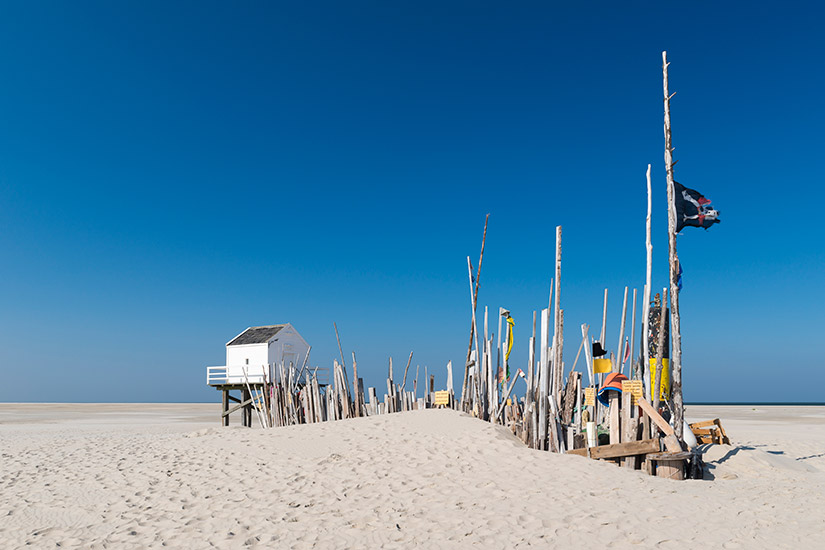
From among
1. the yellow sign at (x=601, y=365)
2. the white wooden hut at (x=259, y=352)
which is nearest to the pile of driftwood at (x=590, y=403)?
the yellow sign at (x=601, y=365)

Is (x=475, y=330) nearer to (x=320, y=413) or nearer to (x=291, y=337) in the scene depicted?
(x=320, y=413)

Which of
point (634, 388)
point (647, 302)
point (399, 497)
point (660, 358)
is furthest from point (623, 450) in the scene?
point (399, 497)

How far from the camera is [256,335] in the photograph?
75.1 feet

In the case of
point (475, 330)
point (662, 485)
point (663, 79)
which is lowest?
point (662, 485)

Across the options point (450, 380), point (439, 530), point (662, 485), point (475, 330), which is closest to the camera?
point (439, 530)

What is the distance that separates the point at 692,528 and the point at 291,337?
19.3 meters

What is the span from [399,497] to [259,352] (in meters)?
16.4

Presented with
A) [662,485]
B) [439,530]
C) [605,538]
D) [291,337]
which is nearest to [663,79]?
[662,485]

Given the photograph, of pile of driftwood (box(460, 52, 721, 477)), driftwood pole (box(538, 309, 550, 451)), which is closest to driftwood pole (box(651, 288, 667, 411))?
pile of driftwood (box(460, 52, 721, 477))

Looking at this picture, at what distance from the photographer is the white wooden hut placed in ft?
71.2

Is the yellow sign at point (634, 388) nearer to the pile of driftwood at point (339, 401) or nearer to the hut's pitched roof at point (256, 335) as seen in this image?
the pile of driftwood at point (339, 401)

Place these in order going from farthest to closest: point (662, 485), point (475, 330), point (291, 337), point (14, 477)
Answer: point (291, 337), point (475, 330), point (14, 477), point (662, 485)

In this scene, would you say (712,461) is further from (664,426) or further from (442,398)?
(442,398)

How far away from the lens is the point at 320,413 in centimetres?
1409
